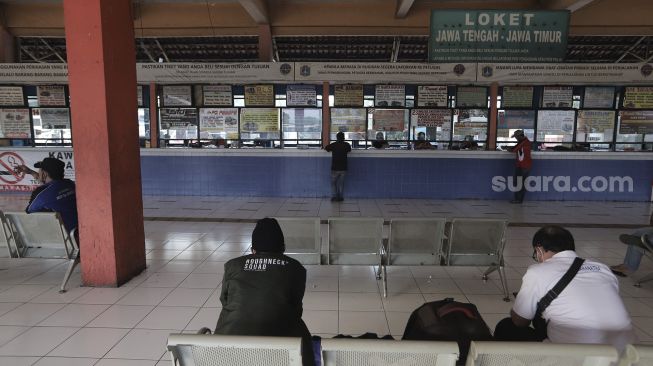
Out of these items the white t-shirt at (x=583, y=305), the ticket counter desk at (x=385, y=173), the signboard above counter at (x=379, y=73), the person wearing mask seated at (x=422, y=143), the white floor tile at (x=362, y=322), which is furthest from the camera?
the person wearing mask seated at (x=422, y=143)

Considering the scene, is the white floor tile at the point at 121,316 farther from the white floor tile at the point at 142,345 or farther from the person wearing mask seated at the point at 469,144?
the person wearing mask seated at the point at 469,144

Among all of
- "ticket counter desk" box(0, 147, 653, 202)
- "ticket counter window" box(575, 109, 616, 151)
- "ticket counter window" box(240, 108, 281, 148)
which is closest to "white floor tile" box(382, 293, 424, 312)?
"ticket counter desk" box(0, 147, 653, 202)

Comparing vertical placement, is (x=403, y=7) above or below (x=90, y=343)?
above

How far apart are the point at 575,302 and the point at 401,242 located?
2.07 metres

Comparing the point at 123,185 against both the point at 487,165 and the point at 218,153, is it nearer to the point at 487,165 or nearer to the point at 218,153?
the point at 218,153

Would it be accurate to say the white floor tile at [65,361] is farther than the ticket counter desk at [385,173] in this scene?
No

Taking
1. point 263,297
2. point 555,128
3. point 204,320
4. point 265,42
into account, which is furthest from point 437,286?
point 555,128

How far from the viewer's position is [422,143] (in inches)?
378

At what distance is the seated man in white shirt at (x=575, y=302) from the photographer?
1.83 m

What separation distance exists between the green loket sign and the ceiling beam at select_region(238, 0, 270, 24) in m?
4.36

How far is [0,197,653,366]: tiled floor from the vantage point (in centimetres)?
287

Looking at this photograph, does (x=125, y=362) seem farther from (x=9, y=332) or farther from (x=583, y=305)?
(x=583, y=305)

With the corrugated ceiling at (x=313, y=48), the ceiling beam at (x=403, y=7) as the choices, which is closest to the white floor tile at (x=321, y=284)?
the ceiling beam at (x=403, y=7)

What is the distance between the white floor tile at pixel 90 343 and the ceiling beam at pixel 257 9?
6869 millimetres
